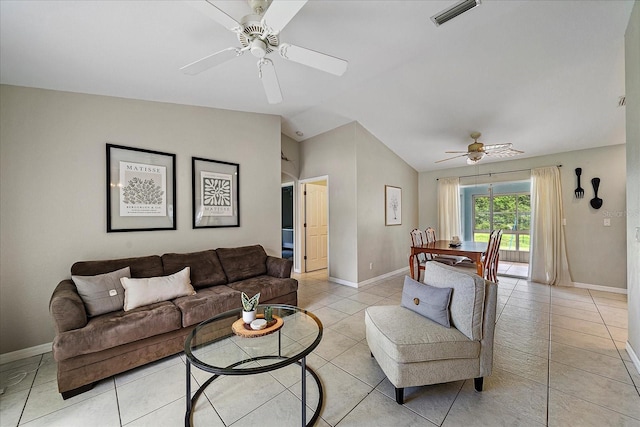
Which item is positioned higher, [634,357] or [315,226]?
[315,226]

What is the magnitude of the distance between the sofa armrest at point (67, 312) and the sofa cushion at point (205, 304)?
2.07 ft

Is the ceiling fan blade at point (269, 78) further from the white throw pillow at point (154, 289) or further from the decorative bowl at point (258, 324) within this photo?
the white throw pillow at point (154, 289)

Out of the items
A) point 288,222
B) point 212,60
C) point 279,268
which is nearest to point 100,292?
point 279,268

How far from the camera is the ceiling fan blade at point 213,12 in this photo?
129 centimetres

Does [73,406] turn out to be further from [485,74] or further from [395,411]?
[485,74]

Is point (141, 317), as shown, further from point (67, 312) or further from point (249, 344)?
point (249, 344)

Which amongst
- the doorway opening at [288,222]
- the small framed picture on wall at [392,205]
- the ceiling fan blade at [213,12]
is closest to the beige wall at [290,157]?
the doorway opening at [288,222]

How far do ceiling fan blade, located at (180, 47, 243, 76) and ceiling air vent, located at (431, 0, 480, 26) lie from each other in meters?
1.66

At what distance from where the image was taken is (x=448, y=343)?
165 centimetres

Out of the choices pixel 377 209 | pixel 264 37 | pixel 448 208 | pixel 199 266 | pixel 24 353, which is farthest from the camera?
pixel 448 208

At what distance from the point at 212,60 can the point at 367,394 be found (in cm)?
261

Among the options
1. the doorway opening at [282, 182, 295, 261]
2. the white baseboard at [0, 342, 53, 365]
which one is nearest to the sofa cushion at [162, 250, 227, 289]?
the white baseboard at [0, 342, 53, 365]

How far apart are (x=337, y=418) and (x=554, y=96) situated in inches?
164

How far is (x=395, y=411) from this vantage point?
160 cm
